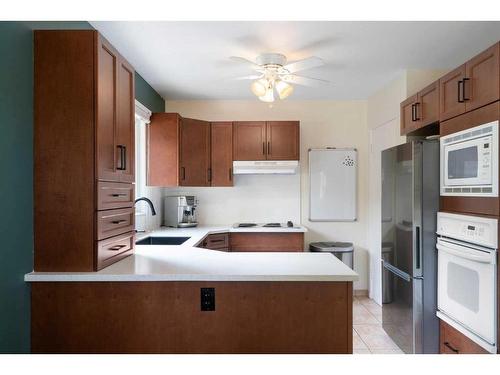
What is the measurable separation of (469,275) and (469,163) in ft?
2.21

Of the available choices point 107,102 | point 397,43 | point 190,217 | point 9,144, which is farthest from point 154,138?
point 397,43

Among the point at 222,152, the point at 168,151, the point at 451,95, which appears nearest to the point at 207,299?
the point at 451,95

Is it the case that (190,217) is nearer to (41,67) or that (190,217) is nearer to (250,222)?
(250,222)

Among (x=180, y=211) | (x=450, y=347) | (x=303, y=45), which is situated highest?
(x=303, y=45)

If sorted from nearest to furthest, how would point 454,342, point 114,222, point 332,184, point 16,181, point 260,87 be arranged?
point 16,181, point 114,222, point 454,342, point 260,87, point 332,184

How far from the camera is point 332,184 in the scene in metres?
4.38

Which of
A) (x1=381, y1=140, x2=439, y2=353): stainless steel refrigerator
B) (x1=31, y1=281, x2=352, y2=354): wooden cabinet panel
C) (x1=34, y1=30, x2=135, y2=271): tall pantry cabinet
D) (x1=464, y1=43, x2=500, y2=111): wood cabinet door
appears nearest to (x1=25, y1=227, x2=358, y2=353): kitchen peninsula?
(x1=31, y1=281, x2=352, y2=354): wooden cabinet panel

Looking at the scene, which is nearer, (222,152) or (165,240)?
(165,240)

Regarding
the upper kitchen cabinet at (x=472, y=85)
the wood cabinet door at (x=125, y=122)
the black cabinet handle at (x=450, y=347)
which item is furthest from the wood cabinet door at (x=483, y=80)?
the wood cabinet door at (x=125, y=122)

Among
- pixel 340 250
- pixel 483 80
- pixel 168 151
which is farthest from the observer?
pixel 340 250

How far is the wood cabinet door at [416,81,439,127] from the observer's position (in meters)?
2.59

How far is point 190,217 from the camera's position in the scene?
4.14 metres

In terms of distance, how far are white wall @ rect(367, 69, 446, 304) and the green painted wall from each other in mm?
3071

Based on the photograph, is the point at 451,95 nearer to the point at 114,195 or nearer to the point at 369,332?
the point at 369,332
